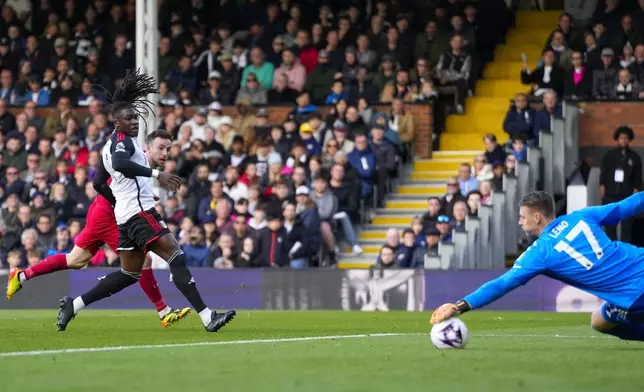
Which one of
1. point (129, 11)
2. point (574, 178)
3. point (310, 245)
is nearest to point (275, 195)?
point (310, 245)

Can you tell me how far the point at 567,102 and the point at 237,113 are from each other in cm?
603

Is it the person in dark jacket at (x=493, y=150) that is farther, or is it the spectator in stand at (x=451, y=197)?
the person in dark jacket at (x=493, y=150)

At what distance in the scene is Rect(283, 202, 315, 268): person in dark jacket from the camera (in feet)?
74.0

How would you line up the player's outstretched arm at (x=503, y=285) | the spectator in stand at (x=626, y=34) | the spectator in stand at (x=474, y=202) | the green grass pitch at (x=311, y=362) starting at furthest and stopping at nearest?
1. the spectator in stand at (x=626, y=34)
2. the spectator in stand at (x=474, y=202)
3. the player's outstretched arm at (x=503, y=285)
4. the green grass pitch at (x=311, y=362)

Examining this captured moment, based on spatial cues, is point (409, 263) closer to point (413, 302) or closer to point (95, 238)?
point (413, 302)

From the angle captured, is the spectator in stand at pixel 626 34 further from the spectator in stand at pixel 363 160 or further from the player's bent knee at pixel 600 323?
the player's bent knee at pixel 600 323

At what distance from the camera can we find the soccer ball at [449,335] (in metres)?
10.4

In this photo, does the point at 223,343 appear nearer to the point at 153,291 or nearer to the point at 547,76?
the point at 153,291

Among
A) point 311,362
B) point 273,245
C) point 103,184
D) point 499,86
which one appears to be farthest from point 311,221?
point 311,362

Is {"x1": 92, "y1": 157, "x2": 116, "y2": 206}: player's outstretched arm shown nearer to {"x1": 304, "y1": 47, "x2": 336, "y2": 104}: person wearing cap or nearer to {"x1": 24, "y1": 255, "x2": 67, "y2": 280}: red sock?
{"x1": 24, "y1": 255, "x2": 67, "y2": 280}: red sock

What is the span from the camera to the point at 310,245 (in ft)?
74.6

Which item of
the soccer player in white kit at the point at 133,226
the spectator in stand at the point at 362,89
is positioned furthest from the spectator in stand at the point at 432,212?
the soccer player in white kit at the point at 133,226

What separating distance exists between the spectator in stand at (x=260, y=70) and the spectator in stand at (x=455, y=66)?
3146mm

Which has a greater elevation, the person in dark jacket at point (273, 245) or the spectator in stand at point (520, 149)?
the spectator in stand at point (520, 149)
